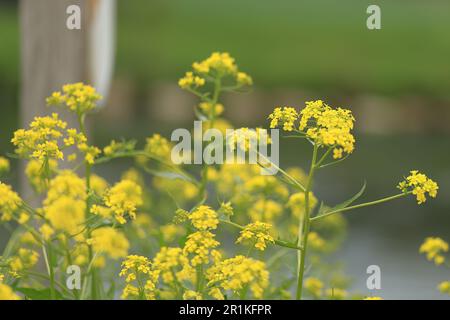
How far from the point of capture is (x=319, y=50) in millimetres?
12242

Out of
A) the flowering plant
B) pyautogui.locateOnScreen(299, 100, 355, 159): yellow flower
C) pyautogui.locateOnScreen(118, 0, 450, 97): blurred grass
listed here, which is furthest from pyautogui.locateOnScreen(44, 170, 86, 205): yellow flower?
pyautogui.locateOnScreen(118, 0, 450, 97): blurred grass

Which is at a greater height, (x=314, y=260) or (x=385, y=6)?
(x=385, y=6)

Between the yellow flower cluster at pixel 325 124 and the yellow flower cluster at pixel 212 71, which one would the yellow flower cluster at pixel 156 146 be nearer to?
the yellow flower cluster at pixel 212 71

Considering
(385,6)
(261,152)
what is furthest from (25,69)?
(385,6)

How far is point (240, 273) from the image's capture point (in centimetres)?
133

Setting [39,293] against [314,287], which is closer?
[39,293]

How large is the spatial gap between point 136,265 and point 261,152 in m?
0.31

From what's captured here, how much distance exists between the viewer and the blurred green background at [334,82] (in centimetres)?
580

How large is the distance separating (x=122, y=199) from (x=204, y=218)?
0.13m

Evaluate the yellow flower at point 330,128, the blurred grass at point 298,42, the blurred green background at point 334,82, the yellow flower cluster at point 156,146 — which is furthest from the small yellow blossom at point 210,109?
the blurred grass at point 298,42

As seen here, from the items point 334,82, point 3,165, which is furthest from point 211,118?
point 334,82

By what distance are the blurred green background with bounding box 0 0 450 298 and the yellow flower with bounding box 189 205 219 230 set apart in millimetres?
2421

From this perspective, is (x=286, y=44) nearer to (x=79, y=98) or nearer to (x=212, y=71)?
(x=212, y=71)
